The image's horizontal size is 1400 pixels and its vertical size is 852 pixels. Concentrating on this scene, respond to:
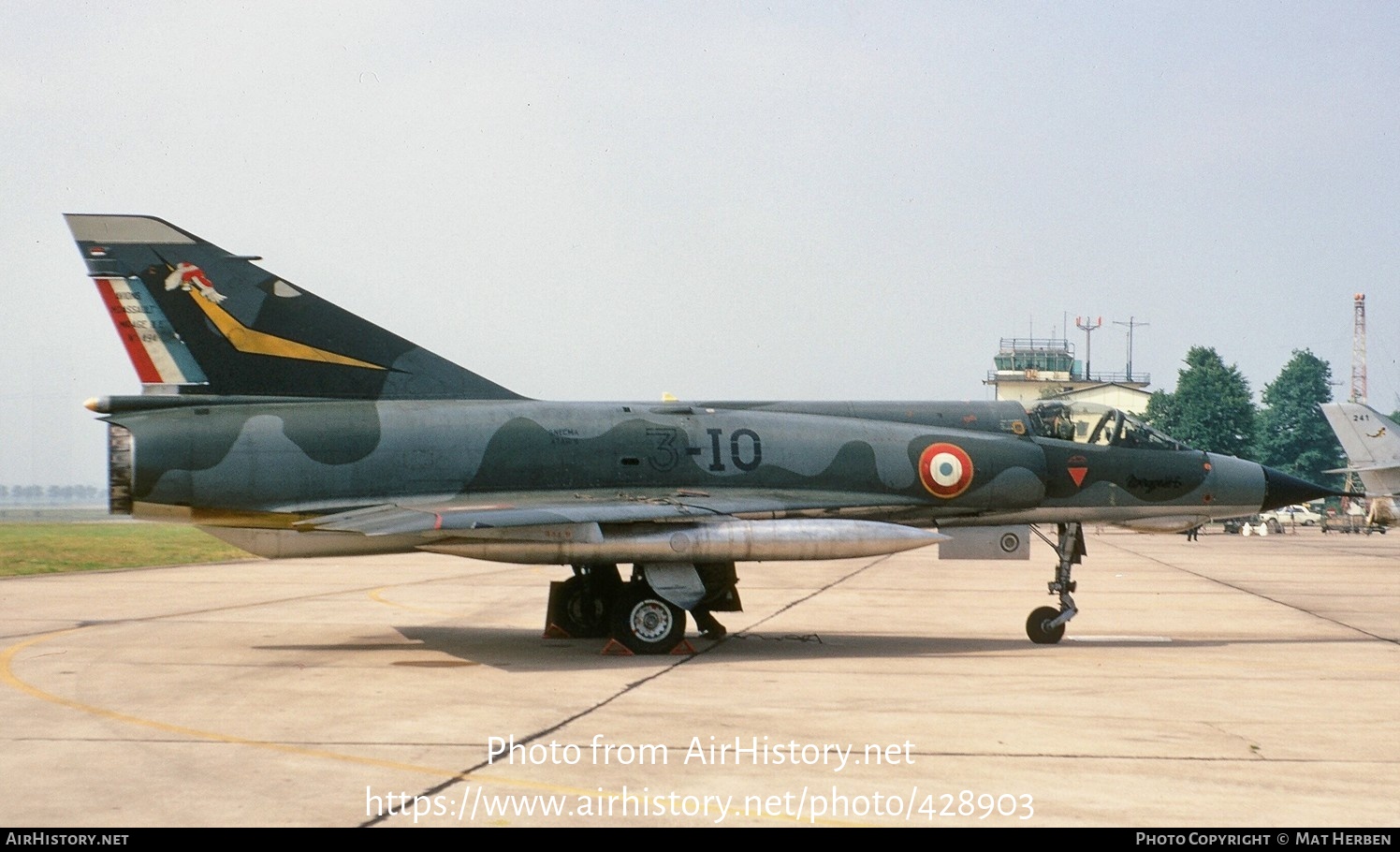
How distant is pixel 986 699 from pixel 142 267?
10.7 meters

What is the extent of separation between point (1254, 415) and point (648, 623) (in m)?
112

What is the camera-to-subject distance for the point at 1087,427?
17.4 metres

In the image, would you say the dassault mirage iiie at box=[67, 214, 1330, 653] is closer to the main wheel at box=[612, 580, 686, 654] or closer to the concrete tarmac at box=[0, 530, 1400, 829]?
the main wheel at box=[612, 580, 686, 654]

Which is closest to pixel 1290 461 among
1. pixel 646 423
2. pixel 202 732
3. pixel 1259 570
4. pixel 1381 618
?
pixel 1259 570

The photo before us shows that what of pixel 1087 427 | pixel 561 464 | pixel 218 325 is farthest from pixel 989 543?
pixel 218 325

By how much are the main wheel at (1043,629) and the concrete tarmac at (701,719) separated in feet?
0.97

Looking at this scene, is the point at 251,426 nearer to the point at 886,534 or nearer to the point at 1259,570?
the point at 886,534

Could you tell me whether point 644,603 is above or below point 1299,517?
above

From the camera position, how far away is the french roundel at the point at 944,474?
54.8 ft

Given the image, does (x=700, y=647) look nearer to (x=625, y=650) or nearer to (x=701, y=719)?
(x=625, y=650)

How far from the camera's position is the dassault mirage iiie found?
1472 cm

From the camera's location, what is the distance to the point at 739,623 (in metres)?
18.9

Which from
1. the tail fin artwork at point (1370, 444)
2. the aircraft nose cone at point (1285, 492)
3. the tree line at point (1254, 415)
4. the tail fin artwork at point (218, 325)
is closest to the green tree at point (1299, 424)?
the tree line at point (1254, 415)

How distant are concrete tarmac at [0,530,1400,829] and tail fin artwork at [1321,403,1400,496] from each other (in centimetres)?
2350
